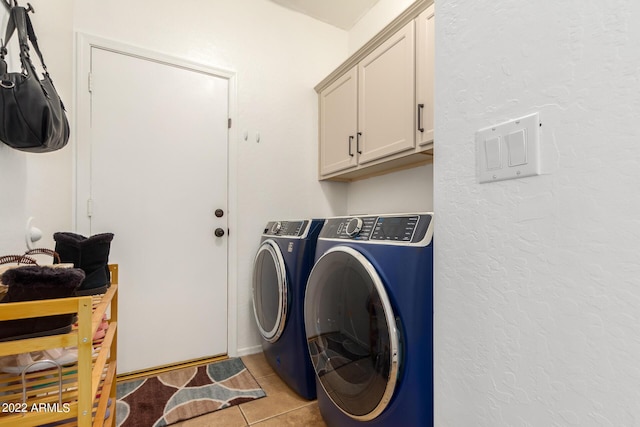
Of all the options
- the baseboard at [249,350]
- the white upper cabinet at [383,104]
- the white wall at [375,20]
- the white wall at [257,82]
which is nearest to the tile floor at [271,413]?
the baseboard at [249,350]

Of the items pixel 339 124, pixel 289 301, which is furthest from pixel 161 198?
pixel 339 124

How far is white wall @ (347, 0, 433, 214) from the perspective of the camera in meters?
1.96

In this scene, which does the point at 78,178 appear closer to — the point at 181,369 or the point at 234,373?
the point at 181,369

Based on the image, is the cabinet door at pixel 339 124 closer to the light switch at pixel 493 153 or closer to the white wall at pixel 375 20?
the white wall at pixel 375 20

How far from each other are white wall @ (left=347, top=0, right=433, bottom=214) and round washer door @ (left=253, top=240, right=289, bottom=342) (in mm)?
892

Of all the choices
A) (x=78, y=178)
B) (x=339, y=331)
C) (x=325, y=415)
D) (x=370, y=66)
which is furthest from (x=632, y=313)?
(x=78, y=178)

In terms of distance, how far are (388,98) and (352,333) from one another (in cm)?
132

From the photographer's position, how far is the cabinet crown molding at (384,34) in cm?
156

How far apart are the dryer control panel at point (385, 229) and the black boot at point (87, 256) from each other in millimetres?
855

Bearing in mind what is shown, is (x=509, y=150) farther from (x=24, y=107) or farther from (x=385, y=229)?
(x=24, y=107)

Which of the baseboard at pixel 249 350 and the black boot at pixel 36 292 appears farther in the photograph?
the baseboard at pixel 249 350

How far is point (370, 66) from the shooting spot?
1.91 metres

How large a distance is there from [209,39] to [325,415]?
234 centimetres

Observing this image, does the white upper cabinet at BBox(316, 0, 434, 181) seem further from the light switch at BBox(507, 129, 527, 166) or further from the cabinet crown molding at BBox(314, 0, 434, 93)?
the light switch at BBox(507, 129, 527, 166)
